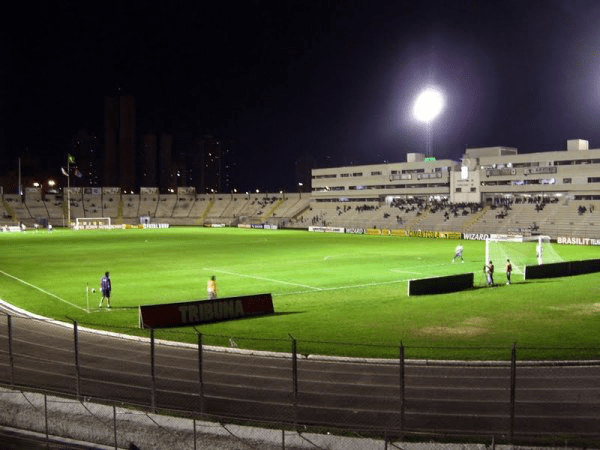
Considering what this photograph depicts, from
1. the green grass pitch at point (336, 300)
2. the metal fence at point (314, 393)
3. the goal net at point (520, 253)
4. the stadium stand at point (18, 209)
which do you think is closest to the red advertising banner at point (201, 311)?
the green grass pitch at point (336, 300)

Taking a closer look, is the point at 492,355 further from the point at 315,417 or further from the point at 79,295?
the point at 79,295

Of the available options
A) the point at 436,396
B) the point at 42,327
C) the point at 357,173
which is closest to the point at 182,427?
the point at 436,396

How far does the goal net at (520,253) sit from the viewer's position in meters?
42.1

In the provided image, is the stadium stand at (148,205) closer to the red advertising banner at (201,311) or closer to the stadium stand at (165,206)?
the stadium stand at (165,206)

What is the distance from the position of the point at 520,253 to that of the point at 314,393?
1774 inches

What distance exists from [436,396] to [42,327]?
15.0m

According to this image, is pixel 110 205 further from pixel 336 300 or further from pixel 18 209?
pixel 336 300

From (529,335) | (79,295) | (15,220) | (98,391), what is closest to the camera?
(98,391)

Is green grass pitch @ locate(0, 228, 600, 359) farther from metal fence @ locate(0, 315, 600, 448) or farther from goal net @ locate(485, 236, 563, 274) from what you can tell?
goal net @ locate(485, 236, 563, 274)

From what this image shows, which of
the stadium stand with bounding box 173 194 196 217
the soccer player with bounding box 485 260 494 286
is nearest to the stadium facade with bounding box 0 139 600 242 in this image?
the stadium stand with bounding box 173 194 196 217

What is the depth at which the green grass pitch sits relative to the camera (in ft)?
60.4

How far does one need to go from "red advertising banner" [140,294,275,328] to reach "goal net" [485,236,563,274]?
2019cm

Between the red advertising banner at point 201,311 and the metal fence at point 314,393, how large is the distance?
347cm

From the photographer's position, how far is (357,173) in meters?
121
